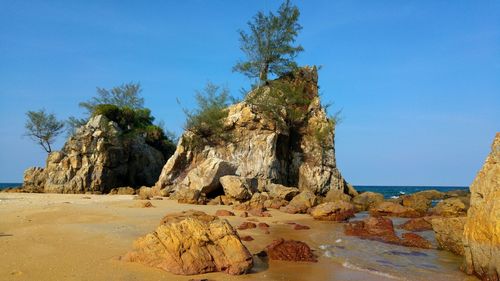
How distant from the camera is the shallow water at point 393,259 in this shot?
348 inches

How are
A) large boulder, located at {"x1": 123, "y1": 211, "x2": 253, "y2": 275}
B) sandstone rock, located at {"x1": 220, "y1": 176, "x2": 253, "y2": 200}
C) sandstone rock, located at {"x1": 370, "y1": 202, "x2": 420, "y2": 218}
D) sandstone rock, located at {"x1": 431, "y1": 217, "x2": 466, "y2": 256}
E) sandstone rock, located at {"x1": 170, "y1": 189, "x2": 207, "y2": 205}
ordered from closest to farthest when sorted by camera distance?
large boulder, located at {"x1": 123, "y1": 211, "x2": 253, "y2": 275}
sandstone rock, located at {"x1": 431, "y1": 217, "x2": 466, "y2": 256}
sandstone rock, located at {"x1": 170, "y1": 189, "x2": 207, "y2": 205}
sandstone rock, located at {"x1": 370, "y1": 202, "x2": 420, "y2": 218}
sandstone rock, located at {"x1": 220, "y1": 176, "x2": 253, "y2": 200}

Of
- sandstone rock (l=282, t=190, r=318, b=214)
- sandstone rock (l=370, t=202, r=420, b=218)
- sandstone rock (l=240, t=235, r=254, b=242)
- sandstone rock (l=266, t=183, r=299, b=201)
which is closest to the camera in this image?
sandstone rock (l=240, t=235, r=254, b=242)

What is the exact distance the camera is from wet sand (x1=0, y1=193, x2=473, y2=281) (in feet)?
23.0

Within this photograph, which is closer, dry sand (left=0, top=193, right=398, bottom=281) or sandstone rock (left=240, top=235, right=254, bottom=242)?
dry sand (left=0, top=193, right=398, bottom=281)

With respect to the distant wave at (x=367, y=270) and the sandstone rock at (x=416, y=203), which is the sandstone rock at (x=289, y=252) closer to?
the distant wave at (x=367, y=270)

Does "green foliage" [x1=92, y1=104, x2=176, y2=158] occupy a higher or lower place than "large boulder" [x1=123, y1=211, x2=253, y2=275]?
higher

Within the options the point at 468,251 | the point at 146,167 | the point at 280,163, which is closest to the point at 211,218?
the point at 468,251

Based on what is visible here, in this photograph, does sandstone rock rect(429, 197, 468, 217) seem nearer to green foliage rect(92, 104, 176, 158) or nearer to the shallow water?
the shallow water

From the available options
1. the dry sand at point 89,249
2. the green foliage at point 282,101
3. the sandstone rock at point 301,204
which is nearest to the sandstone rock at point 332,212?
the sandstone rock at point 301,204

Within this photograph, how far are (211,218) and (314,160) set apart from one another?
25581 millimetres

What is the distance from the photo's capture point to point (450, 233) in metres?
12.2

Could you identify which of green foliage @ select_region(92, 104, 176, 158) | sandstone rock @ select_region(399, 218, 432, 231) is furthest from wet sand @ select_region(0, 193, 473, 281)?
green foliage @ select_region(92, 104, 176, 158)

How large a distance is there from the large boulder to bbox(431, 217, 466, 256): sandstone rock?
7.44 metres

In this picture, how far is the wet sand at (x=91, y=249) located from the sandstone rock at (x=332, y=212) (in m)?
4.80
